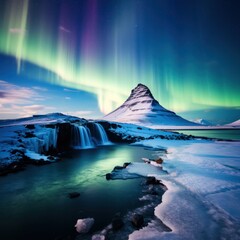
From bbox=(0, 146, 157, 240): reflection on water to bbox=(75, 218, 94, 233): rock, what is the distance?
20 cm

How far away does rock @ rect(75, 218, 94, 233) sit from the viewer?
5.83 meters

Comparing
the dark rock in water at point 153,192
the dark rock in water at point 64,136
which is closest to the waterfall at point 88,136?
the dark rock in water at point 64,136

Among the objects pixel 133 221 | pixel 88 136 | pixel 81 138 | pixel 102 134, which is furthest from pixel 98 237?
pixel 102 134

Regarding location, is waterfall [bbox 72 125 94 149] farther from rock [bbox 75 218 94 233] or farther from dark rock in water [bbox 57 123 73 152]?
rock [bbox 75 218 94 233]

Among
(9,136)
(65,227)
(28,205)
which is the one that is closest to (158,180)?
(65,227)

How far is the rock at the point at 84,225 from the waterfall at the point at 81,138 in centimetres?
2591

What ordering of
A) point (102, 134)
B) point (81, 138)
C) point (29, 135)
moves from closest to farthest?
point (29, 135)
point (81, 138)
point (102, 134)

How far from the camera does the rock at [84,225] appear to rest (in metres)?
5.83

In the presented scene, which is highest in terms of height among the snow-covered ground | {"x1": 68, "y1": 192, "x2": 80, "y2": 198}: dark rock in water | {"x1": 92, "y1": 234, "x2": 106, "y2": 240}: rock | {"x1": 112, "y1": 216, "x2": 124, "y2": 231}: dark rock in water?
the snow-covered ground

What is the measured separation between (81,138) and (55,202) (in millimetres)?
24986

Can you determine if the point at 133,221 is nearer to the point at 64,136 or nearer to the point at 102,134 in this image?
the point at 64,136

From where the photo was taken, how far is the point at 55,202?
27.3 feet

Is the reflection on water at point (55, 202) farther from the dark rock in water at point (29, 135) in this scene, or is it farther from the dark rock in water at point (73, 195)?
the dark rock in water at point (29, 135)

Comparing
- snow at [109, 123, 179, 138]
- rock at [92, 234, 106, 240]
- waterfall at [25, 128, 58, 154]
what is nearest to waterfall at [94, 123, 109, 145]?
snow at [109, 123, 179, 138]
